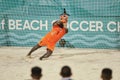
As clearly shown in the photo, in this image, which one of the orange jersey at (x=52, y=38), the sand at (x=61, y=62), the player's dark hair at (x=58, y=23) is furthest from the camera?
the player's dark hair at (x=58, y=23)

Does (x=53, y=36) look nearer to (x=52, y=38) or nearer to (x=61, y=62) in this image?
(x=52, y=38)

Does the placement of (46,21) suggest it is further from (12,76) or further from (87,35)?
(12,76)

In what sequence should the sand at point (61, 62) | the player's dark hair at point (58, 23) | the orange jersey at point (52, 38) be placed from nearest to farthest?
the sand at point (61, 62), the orange jersey at point (52, 38), the player's dark hair at point (58, 23)

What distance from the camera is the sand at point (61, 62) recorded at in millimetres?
9383

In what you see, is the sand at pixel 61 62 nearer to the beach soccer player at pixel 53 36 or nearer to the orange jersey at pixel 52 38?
the beach soccer player at pixel 53 36

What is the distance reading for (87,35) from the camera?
15.0 m

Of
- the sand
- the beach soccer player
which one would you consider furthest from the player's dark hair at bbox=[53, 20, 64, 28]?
the sand

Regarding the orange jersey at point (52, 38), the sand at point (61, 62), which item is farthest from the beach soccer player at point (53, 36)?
the sand at point (61, 62)

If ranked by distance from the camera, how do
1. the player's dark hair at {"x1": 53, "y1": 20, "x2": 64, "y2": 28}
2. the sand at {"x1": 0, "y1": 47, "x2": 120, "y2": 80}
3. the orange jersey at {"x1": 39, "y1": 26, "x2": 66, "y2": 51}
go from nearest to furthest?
the sand at {"x1": 0, "y1": 47, "x2": 120, "y2": 80} < the orange jersey at {"x1": 39, "y1": 26, "x2": 66, "y2": 51} < the player's dark hair at {"x1": 53, "y1": 20, "x2": 64, "y2": 28}

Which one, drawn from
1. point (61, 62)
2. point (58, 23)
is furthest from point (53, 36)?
point (61, 62)

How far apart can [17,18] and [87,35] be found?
3.04 metres

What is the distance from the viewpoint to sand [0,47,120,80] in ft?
30.8

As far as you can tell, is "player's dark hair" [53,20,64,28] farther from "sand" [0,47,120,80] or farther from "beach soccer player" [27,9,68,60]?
"sand" [0,47,120,80]

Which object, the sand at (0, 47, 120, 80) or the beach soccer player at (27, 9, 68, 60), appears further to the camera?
the beach soccer player at (27, 9, 68, 60)
